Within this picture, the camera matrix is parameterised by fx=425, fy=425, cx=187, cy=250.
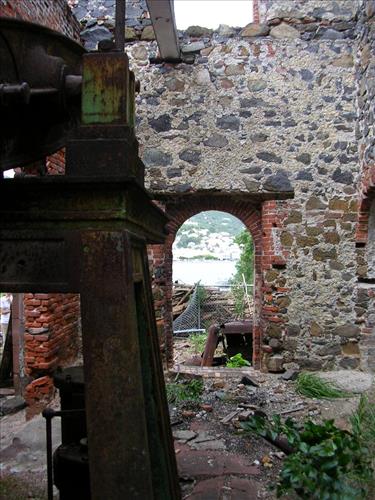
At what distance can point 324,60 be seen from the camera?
239 inches

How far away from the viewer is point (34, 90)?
1.62 meters

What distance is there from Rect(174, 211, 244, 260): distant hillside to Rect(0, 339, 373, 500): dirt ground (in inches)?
1004

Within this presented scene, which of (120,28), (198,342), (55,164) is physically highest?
(55,164)

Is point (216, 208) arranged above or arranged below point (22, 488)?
above

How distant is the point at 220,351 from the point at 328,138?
5.57 meters

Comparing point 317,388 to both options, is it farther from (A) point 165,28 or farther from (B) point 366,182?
(A) point 165,28

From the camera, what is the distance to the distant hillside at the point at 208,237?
3558 cm

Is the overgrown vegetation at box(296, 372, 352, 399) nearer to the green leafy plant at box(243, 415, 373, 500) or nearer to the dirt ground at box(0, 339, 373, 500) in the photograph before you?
the dirt ground at box(0, 339, 373, 500)

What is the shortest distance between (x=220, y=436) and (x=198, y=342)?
602 cm

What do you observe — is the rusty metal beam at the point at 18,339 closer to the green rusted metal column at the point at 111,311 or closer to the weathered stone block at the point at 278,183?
the weathered stone block at the point at 278,183

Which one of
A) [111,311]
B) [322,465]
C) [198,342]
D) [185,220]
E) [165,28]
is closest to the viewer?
[111,311]

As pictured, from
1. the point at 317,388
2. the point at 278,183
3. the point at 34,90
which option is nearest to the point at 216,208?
the point at 278,183

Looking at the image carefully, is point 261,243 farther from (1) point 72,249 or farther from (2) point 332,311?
(1) point 72,249

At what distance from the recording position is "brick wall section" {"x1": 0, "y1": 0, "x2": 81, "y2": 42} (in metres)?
4.09
